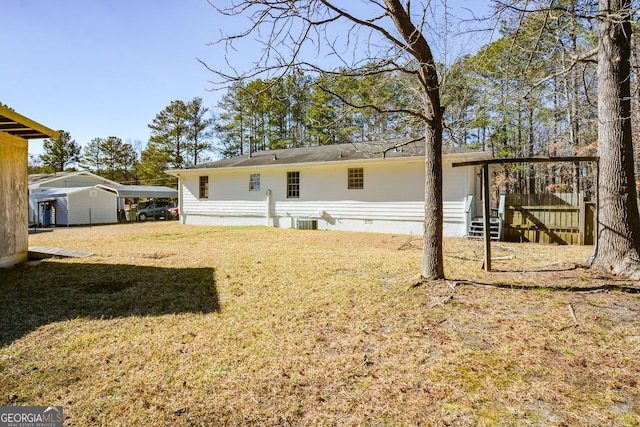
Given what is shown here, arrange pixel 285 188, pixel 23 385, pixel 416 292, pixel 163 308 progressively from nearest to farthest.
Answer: pixel 23 385
pixel 163 308
pixel 416 292
pixel 285 188

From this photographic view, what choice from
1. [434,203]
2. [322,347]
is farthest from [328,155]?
[322,347]

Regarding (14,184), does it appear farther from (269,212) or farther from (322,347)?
(269,212)

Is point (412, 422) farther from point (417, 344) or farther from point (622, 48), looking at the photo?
point (622, 48)

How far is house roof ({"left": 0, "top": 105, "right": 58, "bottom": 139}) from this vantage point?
18.2 feet

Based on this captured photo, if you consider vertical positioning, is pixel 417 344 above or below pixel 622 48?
below

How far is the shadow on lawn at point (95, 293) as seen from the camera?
4.09m

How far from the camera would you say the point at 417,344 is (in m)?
3.22

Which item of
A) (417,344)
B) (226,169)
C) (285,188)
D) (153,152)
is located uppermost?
(153,152)

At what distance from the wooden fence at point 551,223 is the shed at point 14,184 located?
1272cm

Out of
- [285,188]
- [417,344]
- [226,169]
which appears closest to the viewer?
[417,344]

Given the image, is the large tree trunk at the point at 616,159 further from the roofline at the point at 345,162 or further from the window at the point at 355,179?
the window at the point at 355,179

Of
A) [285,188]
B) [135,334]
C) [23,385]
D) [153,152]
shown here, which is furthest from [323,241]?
[153,152]

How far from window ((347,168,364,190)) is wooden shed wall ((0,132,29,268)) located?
403 inches

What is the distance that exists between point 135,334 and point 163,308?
2.89 ft
